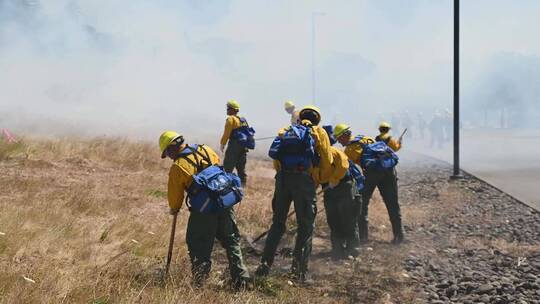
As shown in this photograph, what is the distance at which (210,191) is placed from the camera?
3986 mm

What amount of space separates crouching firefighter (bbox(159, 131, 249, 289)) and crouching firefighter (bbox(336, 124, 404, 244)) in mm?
2240

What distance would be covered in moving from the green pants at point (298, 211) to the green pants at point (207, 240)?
1.85ft

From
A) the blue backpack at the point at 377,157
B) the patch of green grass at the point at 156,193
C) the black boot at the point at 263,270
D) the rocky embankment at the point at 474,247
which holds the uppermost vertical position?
the blue backpack at the point at 377,157

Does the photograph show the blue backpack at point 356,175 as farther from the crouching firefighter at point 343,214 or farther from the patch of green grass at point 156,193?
the patch of green grass at point 156,193

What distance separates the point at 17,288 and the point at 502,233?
5944 mm

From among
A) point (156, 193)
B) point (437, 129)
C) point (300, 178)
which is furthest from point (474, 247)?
point (437, 129)

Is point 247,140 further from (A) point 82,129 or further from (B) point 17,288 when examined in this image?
(A) point 82,129

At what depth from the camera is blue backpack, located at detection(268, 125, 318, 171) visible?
4434mm

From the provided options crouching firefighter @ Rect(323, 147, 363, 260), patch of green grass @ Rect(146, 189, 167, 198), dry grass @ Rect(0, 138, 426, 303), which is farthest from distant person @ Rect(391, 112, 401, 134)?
crouching firefighter @ Rect(323, 147, 363, 260)

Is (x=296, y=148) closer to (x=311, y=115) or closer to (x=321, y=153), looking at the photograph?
(x=321, y=153)

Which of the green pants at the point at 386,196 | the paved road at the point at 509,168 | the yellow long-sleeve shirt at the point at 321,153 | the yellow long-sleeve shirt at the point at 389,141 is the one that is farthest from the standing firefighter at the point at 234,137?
the paved road at the point at 509,168

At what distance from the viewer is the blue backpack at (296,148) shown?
14.5ft

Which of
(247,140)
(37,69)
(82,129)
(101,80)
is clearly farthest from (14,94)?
(247,140)

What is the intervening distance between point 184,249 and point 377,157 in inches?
104
